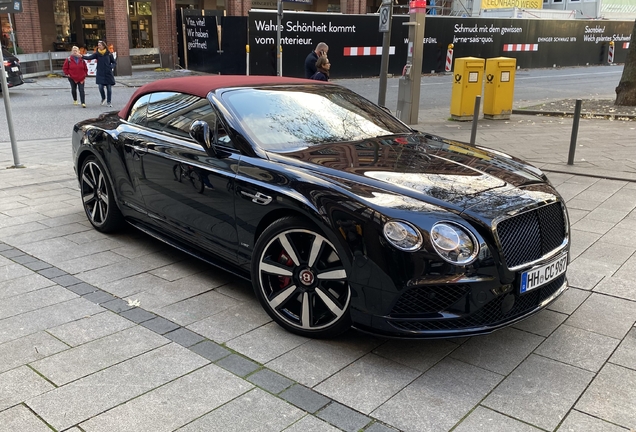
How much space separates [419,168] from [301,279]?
1012mm

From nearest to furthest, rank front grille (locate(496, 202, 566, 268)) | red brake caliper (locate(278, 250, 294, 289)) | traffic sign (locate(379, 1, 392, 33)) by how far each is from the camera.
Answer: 1. front grille (locate(496, 202, 566, 268))
2. red brake caliper (locate(278, 250, 294, 289))
3. traffic sign (locate(379, 1, 392, 33))

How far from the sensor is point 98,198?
5.57m

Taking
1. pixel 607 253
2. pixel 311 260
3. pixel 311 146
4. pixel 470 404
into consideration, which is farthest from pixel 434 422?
pixel 607 253

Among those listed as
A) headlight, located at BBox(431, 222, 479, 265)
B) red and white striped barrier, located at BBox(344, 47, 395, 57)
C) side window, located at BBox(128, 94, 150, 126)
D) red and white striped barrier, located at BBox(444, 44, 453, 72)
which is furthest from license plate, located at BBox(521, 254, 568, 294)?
red and white striped barrier, located at BBox(444, 44, 453, 72)

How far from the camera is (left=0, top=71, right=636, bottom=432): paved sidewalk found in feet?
9.24

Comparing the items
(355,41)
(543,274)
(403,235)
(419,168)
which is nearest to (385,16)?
(419,168)

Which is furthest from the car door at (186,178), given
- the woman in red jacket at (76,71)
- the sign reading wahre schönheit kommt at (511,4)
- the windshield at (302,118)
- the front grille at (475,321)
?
the sign reading wahre schönheit kommt at (511,4)

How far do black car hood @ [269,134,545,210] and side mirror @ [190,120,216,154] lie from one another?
55cm

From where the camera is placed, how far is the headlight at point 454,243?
3.06 m

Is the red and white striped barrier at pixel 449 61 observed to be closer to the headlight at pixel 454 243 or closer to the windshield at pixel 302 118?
the windshield at pixel 302 118

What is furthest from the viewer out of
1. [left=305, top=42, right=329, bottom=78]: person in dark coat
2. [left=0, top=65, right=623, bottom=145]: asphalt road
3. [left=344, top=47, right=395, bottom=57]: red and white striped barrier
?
[left=344, top=47, right=395, bottom=57]: red and white striped barrier

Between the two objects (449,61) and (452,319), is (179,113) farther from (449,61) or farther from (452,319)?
(449,61)

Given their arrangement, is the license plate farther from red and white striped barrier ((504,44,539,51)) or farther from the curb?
red and white striped barrier ((504,44,539,51))

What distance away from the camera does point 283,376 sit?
125 inches
